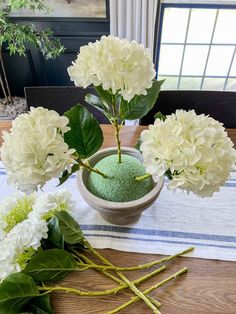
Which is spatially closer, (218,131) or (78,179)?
(218,131)

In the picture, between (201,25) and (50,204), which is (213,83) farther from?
(50,204)

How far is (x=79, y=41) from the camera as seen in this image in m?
1.78

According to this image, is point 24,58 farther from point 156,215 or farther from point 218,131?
point 218,131

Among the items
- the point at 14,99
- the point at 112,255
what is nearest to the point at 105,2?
the point at 14,99

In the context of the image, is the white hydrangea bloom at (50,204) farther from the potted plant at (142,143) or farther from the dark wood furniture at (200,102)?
the dark wood furniture at (200,102)

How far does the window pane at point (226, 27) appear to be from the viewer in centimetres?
167

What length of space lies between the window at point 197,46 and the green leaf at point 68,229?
152cm

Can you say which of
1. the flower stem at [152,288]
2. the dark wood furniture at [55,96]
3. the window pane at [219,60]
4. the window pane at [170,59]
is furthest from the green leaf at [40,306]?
the window pane at [219,60]

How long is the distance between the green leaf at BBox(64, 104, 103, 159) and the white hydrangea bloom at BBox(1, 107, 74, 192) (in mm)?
84

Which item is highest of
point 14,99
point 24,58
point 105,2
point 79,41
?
point 105,2

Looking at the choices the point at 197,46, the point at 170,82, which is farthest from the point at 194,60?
the point at 170,82

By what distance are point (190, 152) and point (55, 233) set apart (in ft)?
1.01

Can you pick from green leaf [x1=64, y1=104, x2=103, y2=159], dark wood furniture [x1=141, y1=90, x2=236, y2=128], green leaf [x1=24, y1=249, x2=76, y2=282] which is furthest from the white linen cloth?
dark wood furniture [x1=141, y1=90, x2=236, y2=128]

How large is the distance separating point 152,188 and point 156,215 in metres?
0.12
